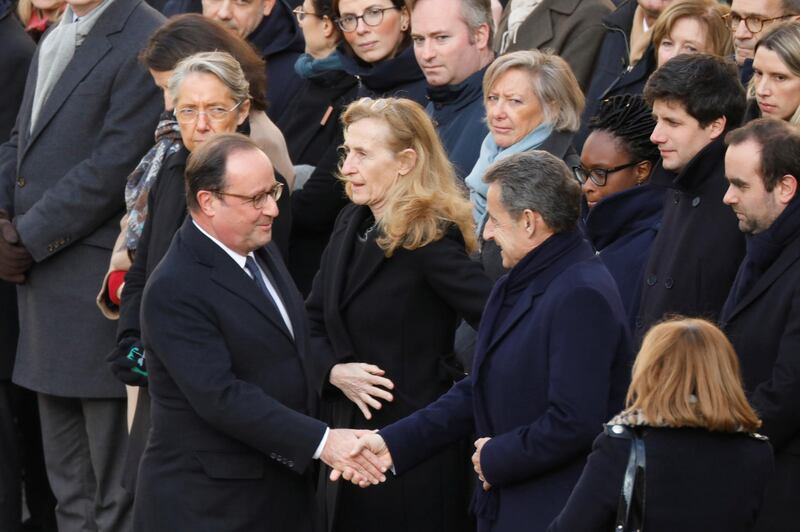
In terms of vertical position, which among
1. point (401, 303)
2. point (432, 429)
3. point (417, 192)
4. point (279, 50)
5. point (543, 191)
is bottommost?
point (279, 50)

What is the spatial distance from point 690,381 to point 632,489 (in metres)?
0.34

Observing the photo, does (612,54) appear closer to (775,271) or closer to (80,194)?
(80,194)

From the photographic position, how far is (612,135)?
618cm

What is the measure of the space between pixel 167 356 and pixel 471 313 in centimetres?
125

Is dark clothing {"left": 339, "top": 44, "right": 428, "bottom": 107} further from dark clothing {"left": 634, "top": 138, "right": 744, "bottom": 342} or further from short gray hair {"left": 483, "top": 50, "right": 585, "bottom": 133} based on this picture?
dark clothing {"left": 634, "top": 138, "right": 744, "bottom": 342}

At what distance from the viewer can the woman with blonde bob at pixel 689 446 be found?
13.3 ft

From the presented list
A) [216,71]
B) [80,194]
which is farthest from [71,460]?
[216,71]

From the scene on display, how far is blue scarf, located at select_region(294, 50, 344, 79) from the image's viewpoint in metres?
7.53

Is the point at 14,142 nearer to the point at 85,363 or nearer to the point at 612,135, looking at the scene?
the point at 85,363

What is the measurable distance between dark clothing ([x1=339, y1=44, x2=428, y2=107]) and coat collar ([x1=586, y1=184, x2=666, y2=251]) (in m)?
1.55

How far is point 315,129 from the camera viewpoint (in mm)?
7520

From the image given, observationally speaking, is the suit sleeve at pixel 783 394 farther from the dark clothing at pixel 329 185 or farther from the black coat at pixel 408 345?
the dark clothing at pixel 329 185

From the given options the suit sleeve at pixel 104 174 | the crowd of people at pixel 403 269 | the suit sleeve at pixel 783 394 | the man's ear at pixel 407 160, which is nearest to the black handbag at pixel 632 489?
the crowd of people at pixel 403 269

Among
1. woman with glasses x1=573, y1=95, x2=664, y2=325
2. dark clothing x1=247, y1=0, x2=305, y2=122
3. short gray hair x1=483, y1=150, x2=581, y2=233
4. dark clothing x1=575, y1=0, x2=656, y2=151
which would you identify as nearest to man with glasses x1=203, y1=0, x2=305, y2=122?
dark clothing x1=247, y1=0, x2=305, y2=122
